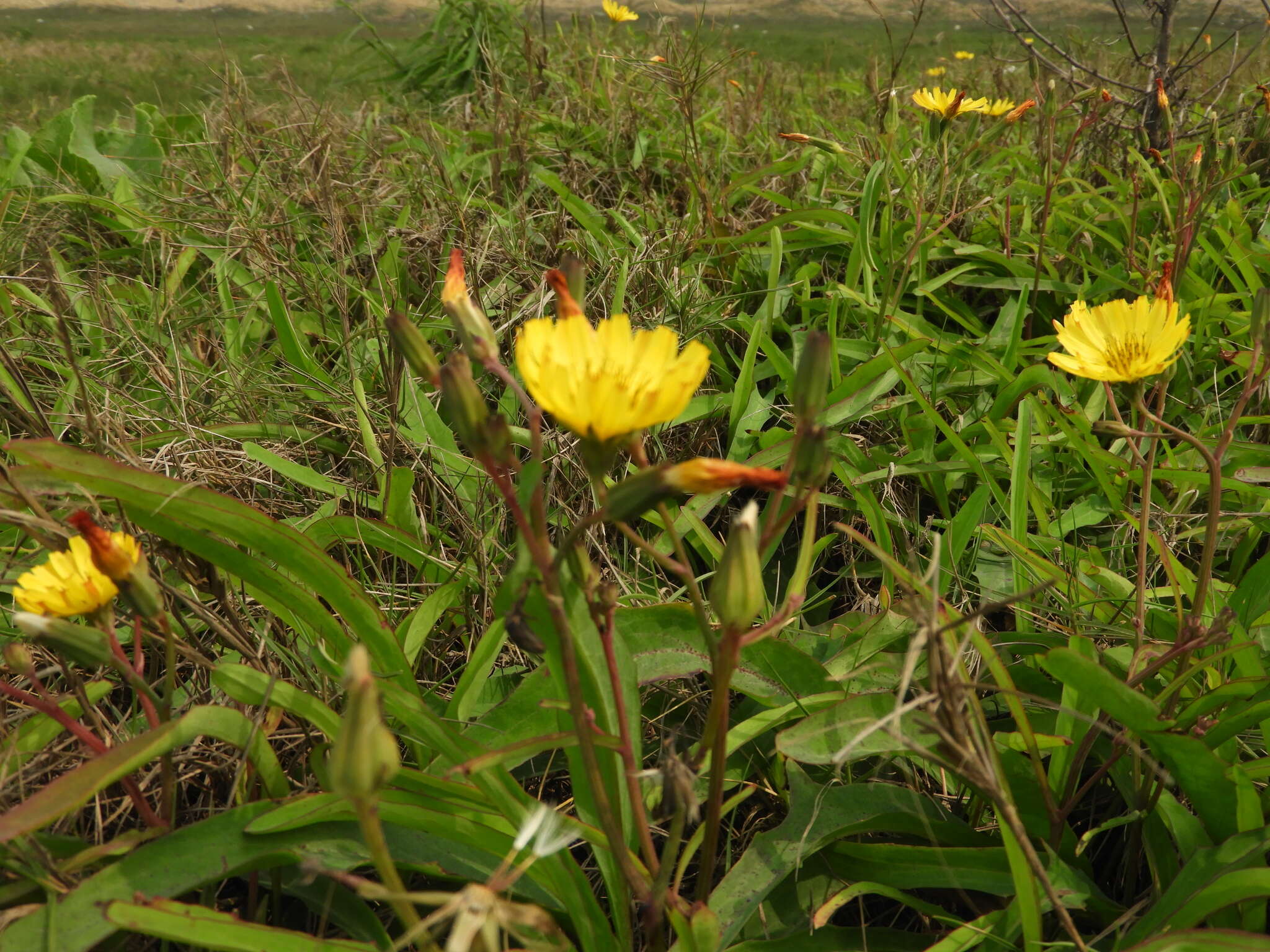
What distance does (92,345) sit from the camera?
214 centimetres

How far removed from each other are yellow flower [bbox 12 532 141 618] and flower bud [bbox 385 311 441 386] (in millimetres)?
379

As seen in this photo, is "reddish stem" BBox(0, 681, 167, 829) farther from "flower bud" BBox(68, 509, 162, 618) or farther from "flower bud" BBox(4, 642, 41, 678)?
"flower bud" BBox(68, 509, 162, 618)

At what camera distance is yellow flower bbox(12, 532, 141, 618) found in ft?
3.43

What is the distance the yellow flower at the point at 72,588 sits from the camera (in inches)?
41.2

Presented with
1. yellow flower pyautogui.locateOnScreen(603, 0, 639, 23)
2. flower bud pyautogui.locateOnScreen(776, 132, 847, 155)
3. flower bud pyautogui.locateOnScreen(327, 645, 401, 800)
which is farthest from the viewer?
A: yellow flower pyautogui.locateOnScreen(603, 0, 639, 23)

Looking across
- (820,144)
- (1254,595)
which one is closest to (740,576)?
(1254,595)

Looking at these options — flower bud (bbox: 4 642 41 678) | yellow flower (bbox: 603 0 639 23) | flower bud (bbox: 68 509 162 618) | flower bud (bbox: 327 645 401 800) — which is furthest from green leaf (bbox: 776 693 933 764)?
yellow flower (bbox: 603 0 639 23)

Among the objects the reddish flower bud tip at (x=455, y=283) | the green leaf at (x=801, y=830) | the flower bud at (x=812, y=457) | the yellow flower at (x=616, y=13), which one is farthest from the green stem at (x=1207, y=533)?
the yellow flower at (x=616, y=13)

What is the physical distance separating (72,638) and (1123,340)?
1381 millimetres

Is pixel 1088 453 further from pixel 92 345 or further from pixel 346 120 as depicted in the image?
pixel 346 120

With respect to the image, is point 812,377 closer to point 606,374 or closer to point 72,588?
point 606,374

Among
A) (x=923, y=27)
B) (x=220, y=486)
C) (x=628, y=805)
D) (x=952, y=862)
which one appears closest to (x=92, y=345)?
(x=220, y=486)

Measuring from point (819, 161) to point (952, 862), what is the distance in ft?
7.46

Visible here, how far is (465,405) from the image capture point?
0.84m
